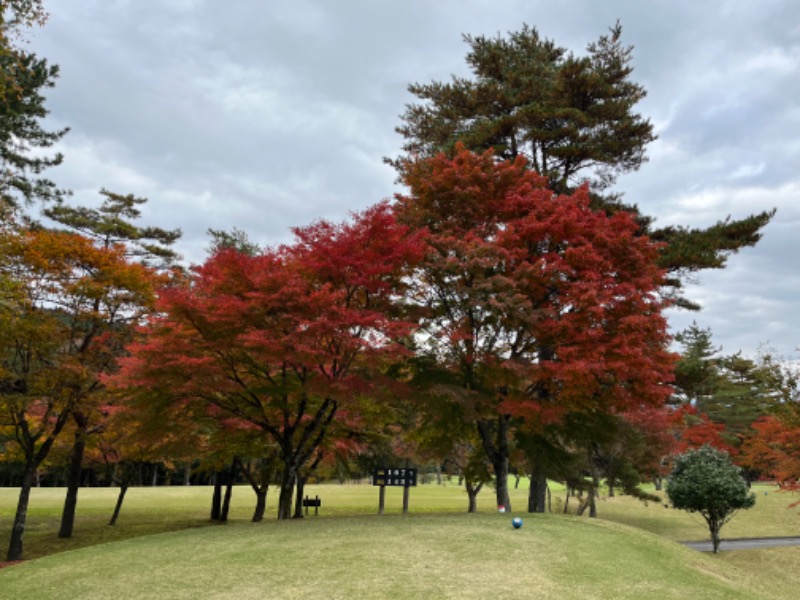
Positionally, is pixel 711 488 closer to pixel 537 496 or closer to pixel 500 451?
pixel 537 496

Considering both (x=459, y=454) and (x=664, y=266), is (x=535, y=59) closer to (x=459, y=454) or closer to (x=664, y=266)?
(x=664, y=266)

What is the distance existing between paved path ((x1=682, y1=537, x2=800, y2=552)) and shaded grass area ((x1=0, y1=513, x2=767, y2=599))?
17.3 meters

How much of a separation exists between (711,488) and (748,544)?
7.27m

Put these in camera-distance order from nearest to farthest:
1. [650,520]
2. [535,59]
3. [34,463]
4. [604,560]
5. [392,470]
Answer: [604,560], [34,463], [392,470], [535,59], [650,520]

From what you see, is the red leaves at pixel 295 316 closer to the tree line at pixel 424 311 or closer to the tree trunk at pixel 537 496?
the tree line at pixel 424 311

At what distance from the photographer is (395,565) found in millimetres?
9727

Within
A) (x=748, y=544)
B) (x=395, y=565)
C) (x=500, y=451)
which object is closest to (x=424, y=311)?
(x=500, y=451)

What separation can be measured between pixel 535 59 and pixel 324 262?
1434 centimetres

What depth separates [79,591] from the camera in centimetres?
934

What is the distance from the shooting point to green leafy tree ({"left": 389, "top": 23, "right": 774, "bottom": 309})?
20859 mm

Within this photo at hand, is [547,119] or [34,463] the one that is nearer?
[34,463]

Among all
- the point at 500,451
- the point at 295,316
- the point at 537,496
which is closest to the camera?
the point at 295,316

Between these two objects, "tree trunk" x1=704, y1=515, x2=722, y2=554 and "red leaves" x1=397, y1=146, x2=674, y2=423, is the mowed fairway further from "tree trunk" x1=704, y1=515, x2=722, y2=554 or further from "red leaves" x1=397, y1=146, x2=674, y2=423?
"tree trunk" x1=704, y1=515, x2=722, y2=554

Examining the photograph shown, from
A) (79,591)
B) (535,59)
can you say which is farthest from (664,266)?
(79,591)
